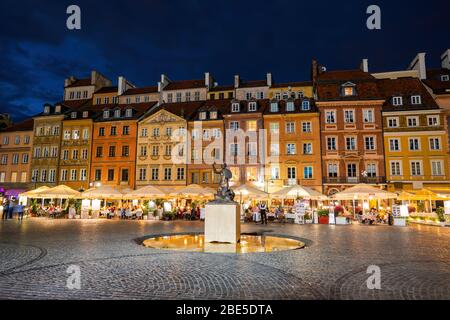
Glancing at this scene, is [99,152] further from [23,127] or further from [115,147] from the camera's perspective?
[23,127]

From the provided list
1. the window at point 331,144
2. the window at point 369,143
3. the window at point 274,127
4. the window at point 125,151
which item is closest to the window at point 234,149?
the window at point 274,127

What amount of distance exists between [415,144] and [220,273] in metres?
34.3

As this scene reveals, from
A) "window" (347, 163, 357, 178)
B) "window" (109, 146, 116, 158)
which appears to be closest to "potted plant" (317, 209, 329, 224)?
"window" (347, 163, 357, 178)

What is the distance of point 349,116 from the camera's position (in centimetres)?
3656

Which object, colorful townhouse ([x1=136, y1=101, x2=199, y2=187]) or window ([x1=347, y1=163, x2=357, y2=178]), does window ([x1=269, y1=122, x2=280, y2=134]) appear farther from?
colorful townhouse ([x1=136, y1=101, x2=199, y2=187])

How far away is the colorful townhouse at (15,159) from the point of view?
43.8 meters

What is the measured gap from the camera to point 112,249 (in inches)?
422

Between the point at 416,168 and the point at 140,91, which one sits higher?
the point at 140,91

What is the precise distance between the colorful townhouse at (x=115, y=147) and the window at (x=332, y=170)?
22.9 meters

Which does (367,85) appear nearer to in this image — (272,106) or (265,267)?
(272,106)

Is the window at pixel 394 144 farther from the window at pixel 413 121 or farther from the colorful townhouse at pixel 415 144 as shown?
the window at pixel 413 121

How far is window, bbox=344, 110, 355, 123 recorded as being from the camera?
119 feet

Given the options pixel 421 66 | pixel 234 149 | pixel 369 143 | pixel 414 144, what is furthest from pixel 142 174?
pixel 421 66
